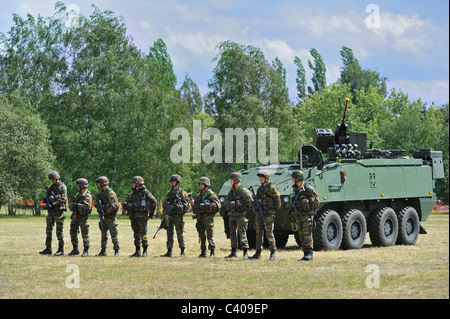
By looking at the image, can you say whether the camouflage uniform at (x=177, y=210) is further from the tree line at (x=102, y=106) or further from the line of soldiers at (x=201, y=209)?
the tree line at (x=102, y=106)

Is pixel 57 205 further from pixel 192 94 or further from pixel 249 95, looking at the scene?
pixel 192 94

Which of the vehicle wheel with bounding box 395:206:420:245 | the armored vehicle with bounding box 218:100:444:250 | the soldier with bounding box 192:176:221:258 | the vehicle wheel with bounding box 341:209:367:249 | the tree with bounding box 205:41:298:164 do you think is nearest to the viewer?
the soldier with bounding box 192:176:221:258

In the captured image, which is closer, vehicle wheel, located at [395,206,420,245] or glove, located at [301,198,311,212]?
glove, located at [301,198,311,212]

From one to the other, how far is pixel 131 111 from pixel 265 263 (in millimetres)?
31068

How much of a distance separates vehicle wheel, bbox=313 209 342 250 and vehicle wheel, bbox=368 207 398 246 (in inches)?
59.6

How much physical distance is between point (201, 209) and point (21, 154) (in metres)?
28.9

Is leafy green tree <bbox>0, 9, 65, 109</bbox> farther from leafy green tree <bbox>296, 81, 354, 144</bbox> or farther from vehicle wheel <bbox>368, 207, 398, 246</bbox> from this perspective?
vehicle wheel <bbox>368, 207, 398, 246</bbox>

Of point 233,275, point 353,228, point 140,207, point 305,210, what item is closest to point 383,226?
point 353,228

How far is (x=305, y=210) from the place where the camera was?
14.0 m

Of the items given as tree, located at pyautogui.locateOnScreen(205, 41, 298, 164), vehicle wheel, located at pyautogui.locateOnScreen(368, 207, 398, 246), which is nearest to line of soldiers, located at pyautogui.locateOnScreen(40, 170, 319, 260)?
vehicle wheel, located at pyautogui.locateOnScreen(368, 207, 398, 246)

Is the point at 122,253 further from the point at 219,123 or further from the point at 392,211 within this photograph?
the point at 219,123

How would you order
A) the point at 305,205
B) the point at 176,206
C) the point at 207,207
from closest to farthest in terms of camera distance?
the point at 305,205 < the point at 207,207 < the point at 176,206

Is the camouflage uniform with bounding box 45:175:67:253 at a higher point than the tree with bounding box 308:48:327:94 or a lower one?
lower

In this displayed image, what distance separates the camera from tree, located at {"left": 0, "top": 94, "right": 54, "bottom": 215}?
41688 millimetres
